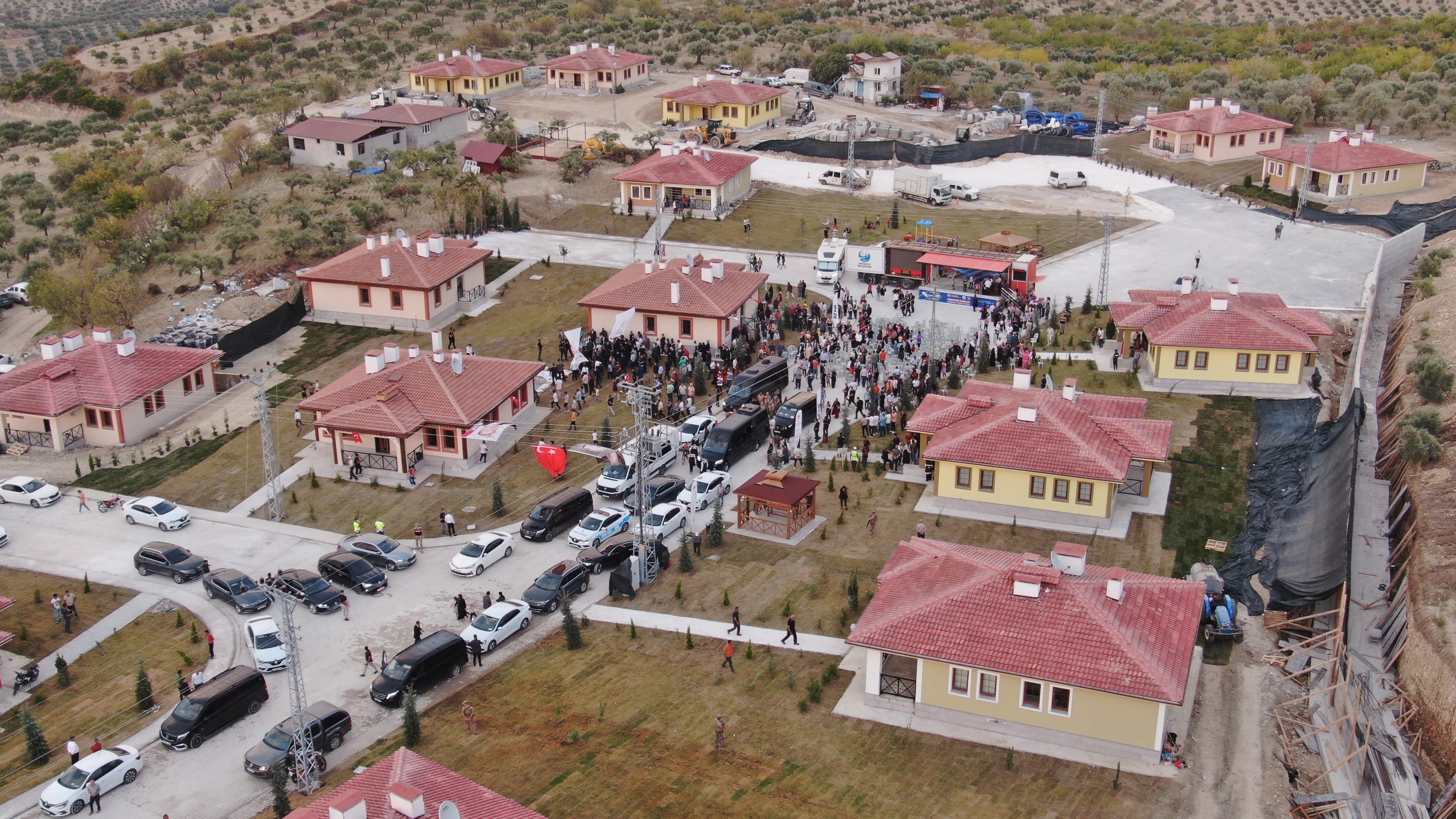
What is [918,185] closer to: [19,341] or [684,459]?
[684,459]

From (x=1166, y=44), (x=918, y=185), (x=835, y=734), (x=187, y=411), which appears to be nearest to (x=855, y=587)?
(x=835, y=734)

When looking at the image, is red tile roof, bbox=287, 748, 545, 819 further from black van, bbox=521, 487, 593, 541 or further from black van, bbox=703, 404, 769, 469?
black van, bbox=703, 404, 769, 469

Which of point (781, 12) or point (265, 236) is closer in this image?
point (265, 236)

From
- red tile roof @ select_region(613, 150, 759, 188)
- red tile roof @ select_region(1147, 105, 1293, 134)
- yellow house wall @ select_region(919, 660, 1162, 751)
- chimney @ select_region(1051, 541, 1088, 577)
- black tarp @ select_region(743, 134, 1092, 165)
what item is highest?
red tile roof @ select_region(1147, 105, 1293, 134)

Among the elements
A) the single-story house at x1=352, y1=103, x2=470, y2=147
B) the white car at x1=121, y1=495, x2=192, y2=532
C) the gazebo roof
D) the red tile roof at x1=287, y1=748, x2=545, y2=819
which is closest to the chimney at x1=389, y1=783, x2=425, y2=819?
the red tile roof at x1=287, y1=748, x2=545, y2=819

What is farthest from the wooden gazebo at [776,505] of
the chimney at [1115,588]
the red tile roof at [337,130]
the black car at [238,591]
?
the red tile roof at [337,130]

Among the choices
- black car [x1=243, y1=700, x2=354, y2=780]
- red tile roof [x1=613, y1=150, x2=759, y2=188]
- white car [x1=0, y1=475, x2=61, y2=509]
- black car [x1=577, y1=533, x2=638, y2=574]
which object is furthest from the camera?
red tile roof [x1=613, y1=150, x2=759, y2=188]
